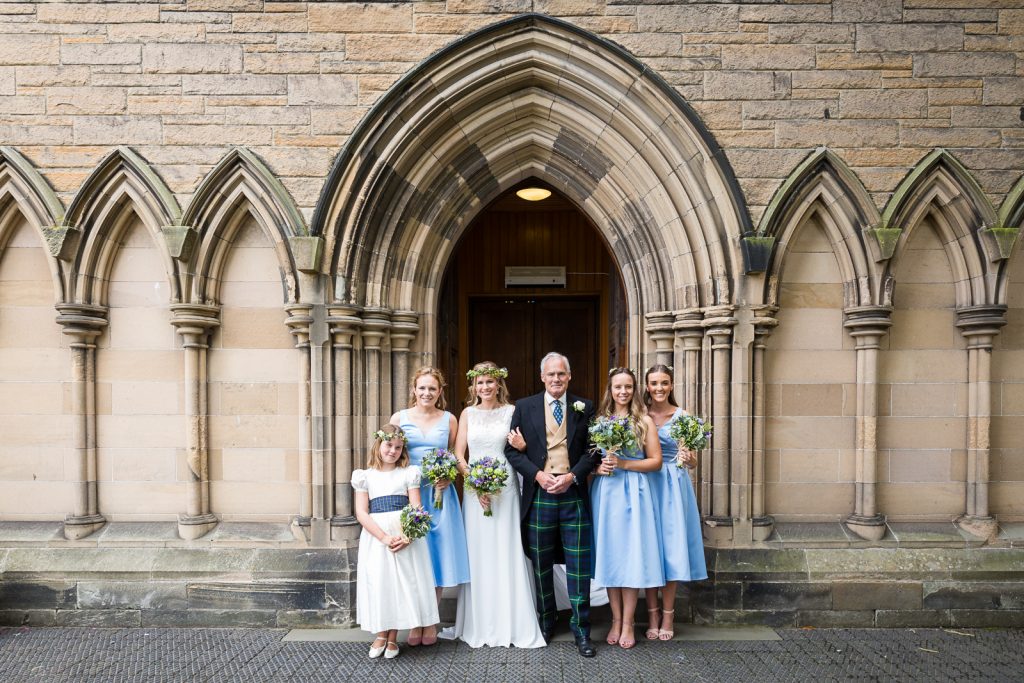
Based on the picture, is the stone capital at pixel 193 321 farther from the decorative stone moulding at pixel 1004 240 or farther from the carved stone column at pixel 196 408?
the decorative stone moulding at pixel 1004 240

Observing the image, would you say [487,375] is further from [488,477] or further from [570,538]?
[570,538]

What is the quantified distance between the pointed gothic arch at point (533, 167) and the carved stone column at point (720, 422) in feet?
0.75

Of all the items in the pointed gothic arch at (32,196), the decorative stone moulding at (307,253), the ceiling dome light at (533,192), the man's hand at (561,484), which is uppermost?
the ceiling dome light at (533,192)

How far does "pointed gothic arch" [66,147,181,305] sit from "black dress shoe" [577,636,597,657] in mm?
3730

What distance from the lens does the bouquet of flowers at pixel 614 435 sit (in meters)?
3.31

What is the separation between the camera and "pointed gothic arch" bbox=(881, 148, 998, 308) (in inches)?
161

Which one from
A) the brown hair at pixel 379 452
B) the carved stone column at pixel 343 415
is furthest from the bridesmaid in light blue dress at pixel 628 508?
the carved stone column at pixel 343 415

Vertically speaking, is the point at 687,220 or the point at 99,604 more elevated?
the point at 687,220

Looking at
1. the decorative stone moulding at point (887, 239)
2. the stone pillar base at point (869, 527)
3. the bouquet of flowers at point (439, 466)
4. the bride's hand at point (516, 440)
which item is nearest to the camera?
the bouquet of flowers at point (439, 466)

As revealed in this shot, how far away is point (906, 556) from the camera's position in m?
4.13

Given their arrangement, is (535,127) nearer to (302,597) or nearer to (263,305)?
(263,305)

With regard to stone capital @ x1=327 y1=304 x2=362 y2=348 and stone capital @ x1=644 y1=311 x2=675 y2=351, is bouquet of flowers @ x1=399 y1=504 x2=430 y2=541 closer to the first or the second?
stone capital @ x1=327 y1=304 x2=362 y2=348

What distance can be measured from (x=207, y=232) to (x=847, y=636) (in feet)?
17.9

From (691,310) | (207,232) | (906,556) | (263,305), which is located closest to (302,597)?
(263,305)
